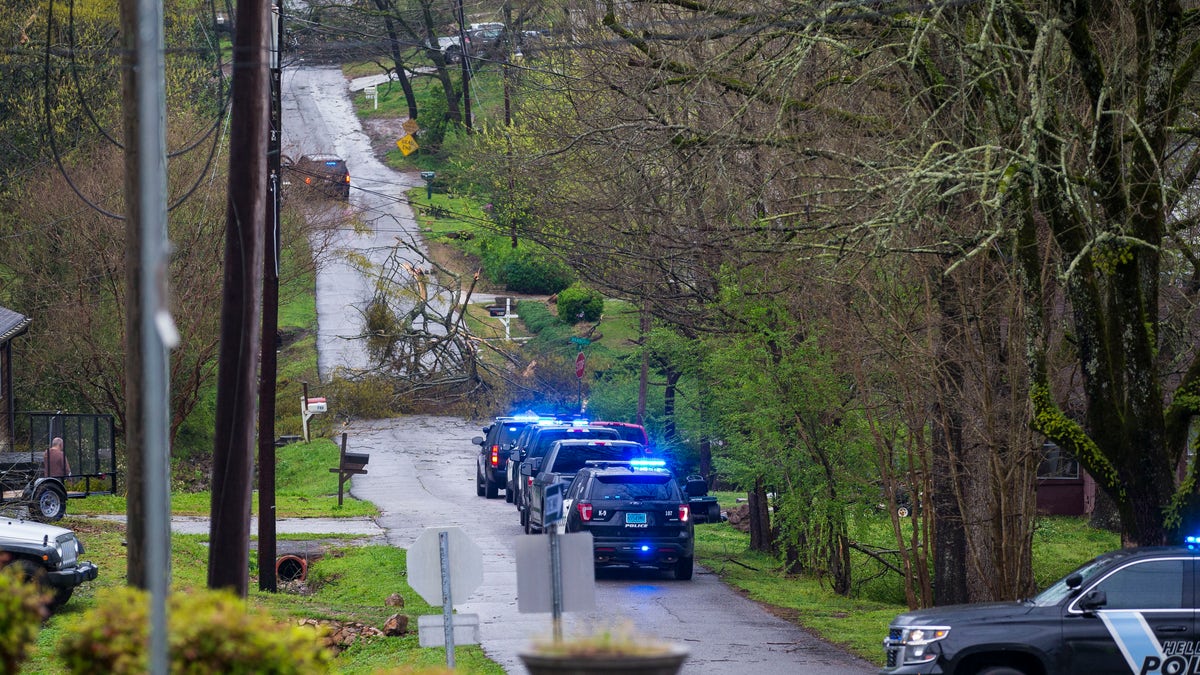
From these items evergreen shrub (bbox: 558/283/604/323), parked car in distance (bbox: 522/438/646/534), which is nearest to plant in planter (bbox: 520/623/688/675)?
parked car in distance (bbox: 522/438/646/534)

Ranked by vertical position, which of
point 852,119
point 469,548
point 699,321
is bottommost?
point 469,548

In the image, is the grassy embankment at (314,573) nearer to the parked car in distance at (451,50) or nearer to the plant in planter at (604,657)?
the plant in planter at (604,657)

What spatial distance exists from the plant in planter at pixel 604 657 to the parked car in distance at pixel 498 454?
82.6ft

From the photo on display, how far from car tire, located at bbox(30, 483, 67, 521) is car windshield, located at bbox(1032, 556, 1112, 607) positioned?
18230mm

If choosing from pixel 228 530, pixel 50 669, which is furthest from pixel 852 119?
pixel 50 669

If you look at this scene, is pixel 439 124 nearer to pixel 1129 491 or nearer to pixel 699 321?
pixel 699 321

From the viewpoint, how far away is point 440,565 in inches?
420

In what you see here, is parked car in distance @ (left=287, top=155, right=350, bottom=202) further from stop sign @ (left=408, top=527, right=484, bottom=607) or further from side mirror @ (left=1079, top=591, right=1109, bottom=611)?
side mirror @ (left=1079, top=591, right=1109, bottom=611)

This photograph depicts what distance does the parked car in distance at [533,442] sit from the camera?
26.7 meters

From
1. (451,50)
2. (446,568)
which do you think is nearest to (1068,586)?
(446,568)

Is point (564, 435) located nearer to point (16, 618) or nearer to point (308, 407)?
point (308, 407)

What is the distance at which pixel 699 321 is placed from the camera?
2423 centimetres

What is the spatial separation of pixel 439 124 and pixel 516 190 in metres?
40.0

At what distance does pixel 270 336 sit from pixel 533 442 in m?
9.48
